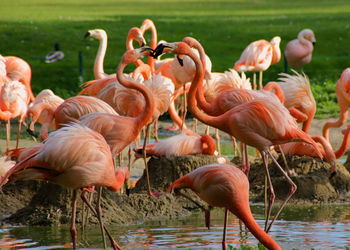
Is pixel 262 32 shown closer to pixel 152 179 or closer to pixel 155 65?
pixel 155 65

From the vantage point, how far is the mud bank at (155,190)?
7391 millimetres

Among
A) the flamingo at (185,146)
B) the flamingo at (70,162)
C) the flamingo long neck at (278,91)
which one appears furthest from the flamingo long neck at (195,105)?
the flamingo long neck at (278,91)

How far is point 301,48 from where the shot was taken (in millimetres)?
18234

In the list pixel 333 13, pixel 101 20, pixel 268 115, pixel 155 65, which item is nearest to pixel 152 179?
pixel 268 115

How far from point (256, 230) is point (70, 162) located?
55.7 inches

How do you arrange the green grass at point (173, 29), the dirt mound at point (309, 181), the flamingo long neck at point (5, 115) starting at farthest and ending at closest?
the green grass at point (173, 29) → the flamingo long neck at point (5, 115) → the dirt mound at point (309, 181)

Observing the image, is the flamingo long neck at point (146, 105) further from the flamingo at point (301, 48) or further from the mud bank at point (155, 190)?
the flamingo at point (301, 48)

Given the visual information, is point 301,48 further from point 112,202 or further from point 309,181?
point 112,202

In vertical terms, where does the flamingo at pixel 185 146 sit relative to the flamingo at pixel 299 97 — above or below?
below

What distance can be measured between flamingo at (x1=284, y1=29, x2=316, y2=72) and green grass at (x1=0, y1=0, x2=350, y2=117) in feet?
1.69

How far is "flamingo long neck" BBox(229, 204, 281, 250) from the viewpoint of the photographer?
530cm

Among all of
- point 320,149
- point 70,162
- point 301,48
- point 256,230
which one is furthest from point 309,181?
point 301,48

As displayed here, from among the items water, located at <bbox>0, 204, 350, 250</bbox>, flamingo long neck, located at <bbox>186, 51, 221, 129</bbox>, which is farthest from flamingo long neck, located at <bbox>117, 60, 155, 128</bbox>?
water, located at <bbox>0, 204, 350, 250</bbox>

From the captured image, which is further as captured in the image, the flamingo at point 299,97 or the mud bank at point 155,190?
the flamingo at point 299,97
